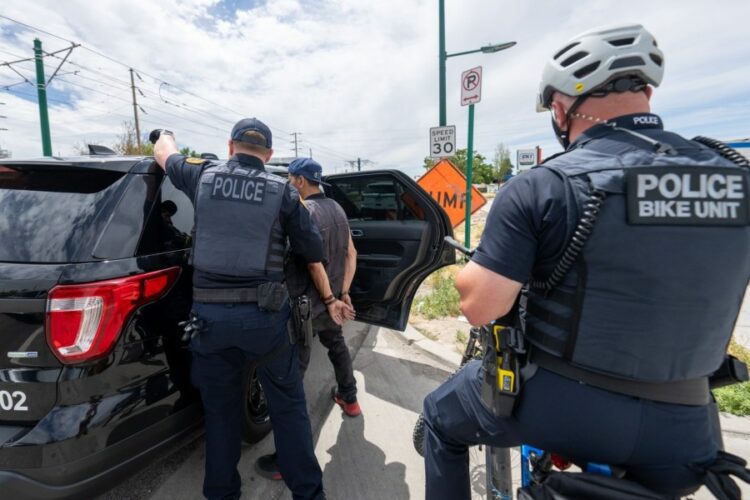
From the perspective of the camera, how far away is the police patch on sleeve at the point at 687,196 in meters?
1.01

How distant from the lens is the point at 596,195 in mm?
1041

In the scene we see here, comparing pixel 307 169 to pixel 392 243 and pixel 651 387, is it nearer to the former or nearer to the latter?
pixel 392 243

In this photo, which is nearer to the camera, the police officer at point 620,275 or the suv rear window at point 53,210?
the police officer at point 620,275

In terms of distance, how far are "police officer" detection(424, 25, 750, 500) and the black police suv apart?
143 centimetres

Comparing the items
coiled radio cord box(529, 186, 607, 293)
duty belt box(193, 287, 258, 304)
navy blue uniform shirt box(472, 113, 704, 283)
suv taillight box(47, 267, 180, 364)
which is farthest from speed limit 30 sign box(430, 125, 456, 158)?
coiled radio cord box(529, 186, 607, 293)

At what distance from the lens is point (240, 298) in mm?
1921

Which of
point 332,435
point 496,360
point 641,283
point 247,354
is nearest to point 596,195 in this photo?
point 641,283

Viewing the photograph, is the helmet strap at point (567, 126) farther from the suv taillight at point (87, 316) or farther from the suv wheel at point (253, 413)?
the suv wheel at point (253, 413)

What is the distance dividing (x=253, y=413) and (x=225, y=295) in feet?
3.61

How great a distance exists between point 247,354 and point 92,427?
0.66 metres

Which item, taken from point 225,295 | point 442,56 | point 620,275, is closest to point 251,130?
point 225,295

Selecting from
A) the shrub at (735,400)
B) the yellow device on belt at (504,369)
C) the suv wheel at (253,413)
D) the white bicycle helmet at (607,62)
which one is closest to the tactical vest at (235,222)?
the suv wheel at (253,413)

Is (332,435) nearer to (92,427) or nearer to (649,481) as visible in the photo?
(92,427)

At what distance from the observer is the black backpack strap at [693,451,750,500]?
105 cm
